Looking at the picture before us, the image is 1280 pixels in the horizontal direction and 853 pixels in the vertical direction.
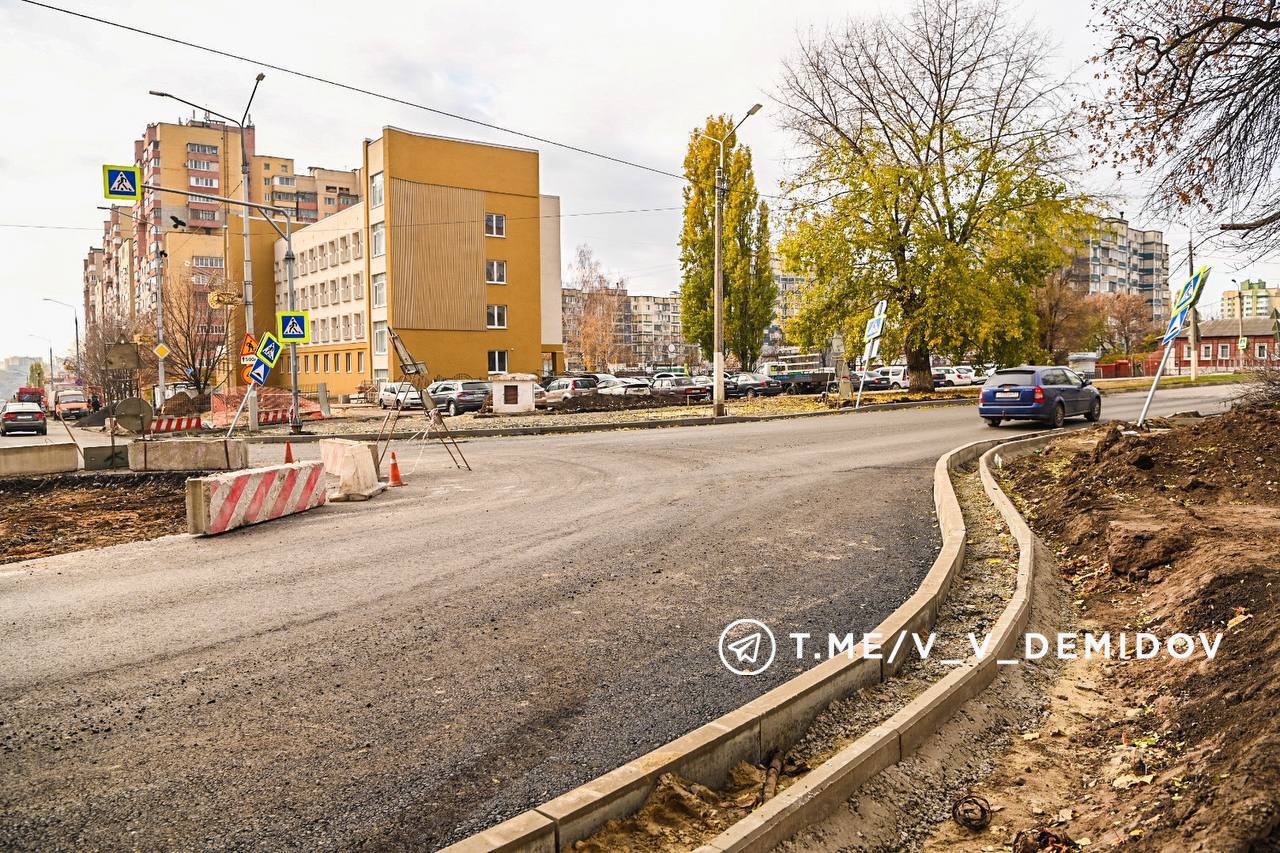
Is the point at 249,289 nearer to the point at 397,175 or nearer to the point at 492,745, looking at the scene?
the point at 397,175

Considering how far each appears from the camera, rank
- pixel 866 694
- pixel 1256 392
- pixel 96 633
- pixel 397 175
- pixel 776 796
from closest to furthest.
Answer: pixel 776 796 < pixel 866 694 < pixel 96 633 < pixel 1256 392 < pixel 397 175

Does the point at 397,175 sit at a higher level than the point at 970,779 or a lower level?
higher

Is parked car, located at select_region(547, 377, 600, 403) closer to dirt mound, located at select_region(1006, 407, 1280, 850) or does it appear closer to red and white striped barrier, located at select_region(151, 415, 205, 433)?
red and white striped barrier, located at select_region(151, 415, 205, 433)

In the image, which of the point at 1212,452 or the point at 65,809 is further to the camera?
the point at 1212,452

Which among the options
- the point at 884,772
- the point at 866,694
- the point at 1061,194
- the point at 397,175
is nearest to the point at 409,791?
the point at 884,772

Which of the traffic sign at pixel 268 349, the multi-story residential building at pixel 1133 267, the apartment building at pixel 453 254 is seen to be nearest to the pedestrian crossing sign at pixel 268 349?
the traffic sign at pixel 268 349

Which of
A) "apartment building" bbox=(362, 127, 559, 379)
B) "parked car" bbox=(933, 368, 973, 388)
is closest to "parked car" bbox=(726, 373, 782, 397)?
"parked car" bbox=(933, 368, 973, 388)

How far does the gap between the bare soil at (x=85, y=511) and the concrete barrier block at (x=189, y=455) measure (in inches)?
15.0

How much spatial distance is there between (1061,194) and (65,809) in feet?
123

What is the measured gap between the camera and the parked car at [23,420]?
37.9m

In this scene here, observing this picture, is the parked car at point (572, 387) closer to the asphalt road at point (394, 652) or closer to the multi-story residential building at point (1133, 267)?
the asphalt road at point (394, 652)

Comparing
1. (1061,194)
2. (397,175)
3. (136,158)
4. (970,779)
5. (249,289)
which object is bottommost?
(970,779)

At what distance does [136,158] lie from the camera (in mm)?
116750

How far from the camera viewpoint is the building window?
172ft
